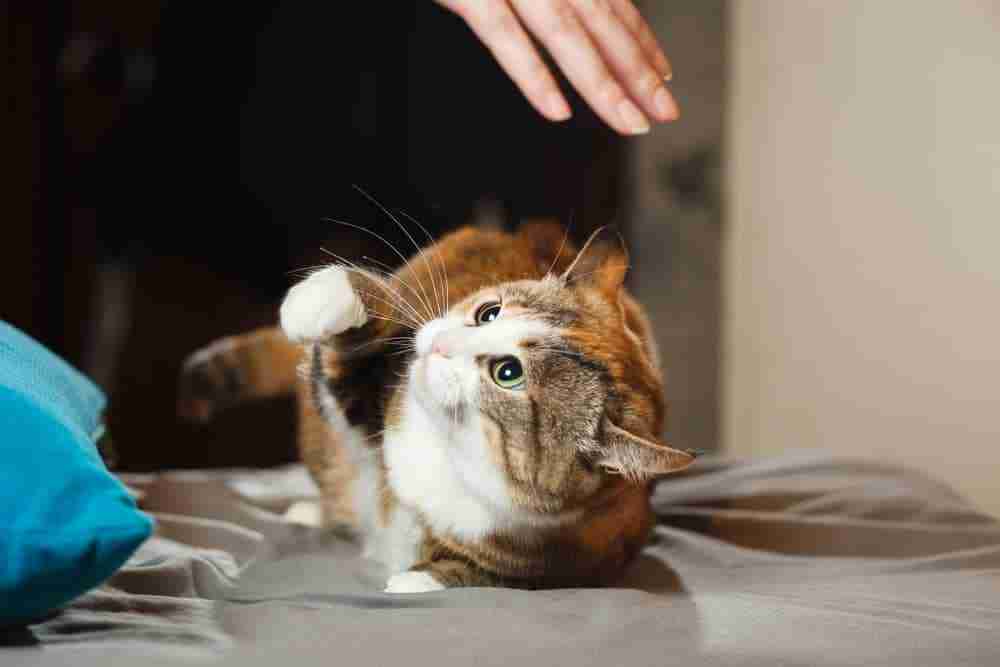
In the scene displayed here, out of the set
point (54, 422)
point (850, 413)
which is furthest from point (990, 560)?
point (54, 422)

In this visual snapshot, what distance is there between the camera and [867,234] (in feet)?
6.14

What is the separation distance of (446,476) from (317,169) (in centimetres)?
114

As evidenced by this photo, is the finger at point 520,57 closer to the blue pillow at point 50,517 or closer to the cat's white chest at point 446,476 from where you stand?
the cat's white chest at point 446,476

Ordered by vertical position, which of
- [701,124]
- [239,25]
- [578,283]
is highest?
[239,25]

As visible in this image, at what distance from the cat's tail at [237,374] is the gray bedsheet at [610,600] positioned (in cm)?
14

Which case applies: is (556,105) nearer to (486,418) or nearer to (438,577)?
(486,418)

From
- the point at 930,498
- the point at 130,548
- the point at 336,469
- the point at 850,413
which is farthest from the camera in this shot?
the point at 850,413

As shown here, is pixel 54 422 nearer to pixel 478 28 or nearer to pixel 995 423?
pixel 478 28

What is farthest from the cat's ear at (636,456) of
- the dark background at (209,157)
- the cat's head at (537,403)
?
the dark background at (209,157)

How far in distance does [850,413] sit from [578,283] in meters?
0.98

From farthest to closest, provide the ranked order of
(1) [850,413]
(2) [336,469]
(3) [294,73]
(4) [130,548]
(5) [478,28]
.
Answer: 1. (3) [294,73]
2. (1) [850,413]
3. (2) [336,469]
4. (5) [478,28]
5. (4) [130,548]

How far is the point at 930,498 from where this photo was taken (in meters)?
1.51

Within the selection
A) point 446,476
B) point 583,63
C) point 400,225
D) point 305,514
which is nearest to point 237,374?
point 305,514

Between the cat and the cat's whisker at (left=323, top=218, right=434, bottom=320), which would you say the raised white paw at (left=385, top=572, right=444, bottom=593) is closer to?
the cat
